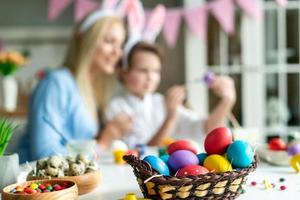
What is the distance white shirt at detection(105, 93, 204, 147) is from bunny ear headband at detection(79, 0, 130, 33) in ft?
1.27

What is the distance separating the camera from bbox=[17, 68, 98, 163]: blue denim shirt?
5.88ft

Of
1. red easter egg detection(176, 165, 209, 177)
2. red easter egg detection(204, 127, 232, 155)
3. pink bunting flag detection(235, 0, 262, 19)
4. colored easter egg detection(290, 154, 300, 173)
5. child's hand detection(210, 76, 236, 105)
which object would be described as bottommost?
colored easter egg detection(290, 154, 300, 173)

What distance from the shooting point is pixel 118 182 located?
4.01 feet

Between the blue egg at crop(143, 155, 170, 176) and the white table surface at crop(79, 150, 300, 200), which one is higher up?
the blue egg at crop(143, 155, 170, 176)

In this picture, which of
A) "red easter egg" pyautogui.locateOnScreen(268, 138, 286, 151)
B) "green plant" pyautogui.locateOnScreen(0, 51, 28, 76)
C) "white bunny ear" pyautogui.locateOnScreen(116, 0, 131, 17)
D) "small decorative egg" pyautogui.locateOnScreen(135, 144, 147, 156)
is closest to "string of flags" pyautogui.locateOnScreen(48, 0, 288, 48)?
"green plant" pyautogui.locateOnScreen(0, 51, 28, 76)

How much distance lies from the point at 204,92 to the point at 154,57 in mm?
957

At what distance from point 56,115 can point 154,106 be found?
587 mm

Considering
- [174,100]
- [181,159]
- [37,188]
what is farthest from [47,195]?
[174,100]

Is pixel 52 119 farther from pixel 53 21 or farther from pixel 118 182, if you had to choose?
pixel 53 21

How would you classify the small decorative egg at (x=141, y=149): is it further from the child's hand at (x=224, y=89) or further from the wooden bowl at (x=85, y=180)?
the child's hand at (x=224, y=89)

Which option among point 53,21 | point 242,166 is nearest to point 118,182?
point 242,166

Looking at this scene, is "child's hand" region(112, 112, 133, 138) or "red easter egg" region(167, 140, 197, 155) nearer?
"red easter egg" region(167, 140, 197, 155)

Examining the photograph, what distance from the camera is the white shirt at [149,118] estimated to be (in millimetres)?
2254

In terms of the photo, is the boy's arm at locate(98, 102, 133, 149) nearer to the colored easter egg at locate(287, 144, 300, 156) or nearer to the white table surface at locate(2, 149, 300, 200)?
the white table surface at locate(2, 149, 300, 200)
